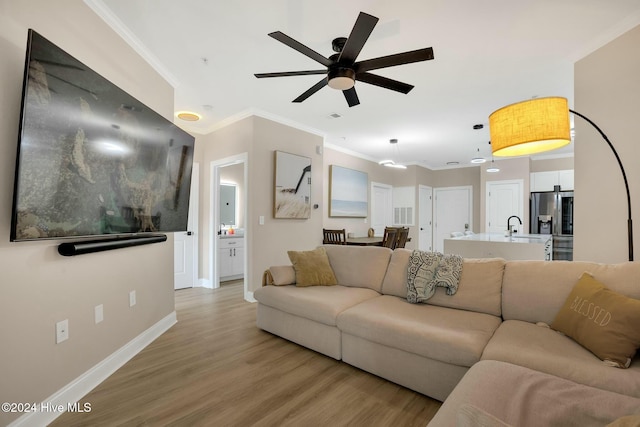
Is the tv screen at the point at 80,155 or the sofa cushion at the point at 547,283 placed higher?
the tv screen at the point at 80,155

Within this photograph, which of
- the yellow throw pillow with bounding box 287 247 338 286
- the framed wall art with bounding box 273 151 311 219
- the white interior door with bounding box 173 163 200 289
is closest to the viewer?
the yellow throw pillow with bounding box 287 247 338 286

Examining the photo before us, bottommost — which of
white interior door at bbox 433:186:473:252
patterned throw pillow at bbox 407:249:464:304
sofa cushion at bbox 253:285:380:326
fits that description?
sofa cushion at bbox 253:285:380:326

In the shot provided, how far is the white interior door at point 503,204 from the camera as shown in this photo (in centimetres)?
650

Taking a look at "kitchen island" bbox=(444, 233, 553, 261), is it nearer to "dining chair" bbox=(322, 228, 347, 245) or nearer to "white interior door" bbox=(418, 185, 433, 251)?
"dining chair" bbox=(322, 228, 347, 245)

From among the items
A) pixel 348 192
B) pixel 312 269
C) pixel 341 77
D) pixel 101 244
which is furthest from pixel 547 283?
pixel 348 192

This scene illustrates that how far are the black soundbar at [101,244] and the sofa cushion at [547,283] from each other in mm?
2905

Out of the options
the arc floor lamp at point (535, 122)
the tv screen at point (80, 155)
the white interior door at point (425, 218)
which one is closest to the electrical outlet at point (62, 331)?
the tv screen at point (80, 155)

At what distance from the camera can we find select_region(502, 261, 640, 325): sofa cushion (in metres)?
1.69

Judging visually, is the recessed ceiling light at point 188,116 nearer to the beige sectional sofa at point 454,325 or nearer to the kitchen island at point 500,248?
the beige sectional sofa at point 454,325

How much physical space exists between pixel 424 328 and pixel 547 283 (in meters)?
0.91

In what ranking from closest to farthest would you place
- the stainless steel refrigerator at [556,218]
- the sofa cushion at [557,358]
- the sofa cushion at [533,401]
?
the sofa cushion at [533,401], the sofa cushion at [557,358], the stainless steel refrigerator at [556,218]

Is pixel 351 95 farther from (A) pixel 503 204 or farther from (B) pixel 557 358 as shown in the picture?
(A) pixel 503 204

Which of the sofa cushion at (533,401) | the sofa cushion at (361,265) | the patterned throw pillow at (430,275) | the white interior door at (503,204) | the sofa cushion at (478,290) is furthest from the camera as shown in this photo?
the white interior door at (503,204)

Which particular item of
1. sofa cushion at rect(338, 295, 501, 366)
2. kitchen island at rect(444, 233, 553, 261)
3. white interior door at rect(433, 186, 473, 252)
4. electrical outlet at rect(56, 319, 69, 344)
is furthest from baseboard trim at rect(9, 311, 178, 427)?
white interior door at rect(433, 186, 473, 252)
